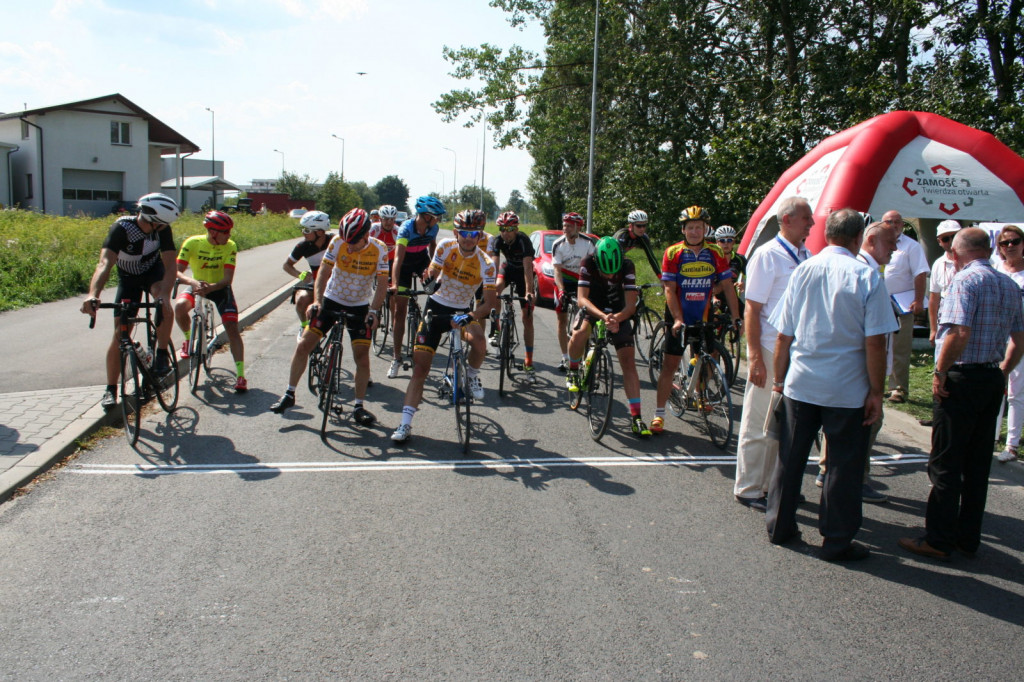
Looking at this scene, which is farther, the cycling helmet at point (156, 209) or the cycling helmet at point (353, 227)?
the cycling helmet at point (353, 227)

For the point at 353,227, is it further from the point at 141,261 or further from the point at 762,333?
the point at 762,333

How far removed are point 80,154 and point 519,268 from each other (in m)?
47.6

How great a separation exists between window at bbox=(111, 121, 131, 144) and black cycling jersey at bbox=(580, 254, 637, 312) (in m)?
50.7

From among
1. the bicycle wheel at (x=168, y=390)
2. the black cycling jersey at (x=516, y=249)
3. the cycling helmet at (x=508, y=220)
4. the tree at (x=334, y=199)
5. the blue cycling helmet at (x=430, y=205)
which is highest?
the tree at (x=334, y=199)

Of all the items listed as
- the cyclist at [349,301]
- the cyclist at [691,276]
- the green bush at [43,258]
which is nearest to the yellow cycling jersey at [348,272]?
the cyclist at [349,301]

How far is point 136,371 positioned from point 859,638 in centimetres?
562

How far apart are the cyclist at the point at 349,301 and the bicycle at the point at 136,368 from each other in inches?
40.9

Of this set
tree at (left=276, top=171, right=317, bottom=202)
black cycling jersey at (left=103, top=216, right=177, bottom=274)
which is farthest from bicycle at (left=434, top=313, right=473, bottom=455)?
tree at (left=276, top=171, right=317, bottom=202)

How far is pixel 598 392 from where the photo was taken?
697cm

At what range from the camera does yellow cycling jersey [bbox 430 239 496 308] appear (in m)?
6.89

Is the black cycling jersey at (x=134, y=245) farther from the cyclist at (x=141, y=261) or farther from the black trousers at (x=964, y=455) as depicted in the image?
the black trousers at (x=964, y=455)

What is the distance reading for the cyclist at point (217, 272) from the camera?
26.9ft

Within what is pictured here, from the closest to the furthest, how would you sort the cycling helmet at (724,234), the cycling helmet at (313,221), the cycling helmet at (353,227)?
the cycling helmet at (353,227) → the cycling helmet at (313,221) → the cycling helmet at (724,234)

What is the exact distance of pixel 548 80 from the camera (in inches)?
1401
